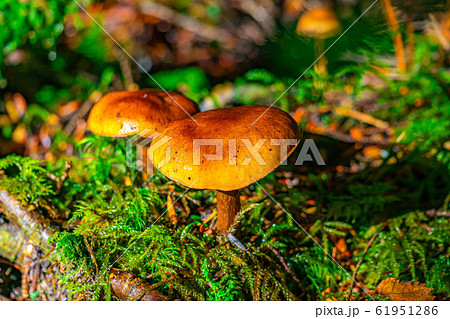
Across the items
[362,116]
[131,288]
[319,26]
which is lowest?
[131,288]

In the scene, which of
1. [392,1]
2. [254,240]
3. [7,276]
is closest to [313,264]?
[254,240]

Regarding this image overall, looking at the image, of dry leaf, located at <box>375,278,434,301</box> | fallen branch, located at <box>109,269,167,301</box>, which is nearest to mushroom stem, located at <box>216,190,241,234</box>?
fallen branch, located at <box>109,269,167,301</box>

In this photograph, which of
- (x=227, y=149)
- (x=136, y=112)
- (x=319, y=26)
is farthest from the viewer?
(x=319, y=26)

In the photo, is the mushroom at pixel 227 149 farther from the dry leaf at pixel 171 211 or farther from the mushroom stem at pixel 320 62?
the mushroom stem at pixel 320 62

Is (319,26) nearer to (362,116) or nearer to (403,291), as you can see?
(362,116)

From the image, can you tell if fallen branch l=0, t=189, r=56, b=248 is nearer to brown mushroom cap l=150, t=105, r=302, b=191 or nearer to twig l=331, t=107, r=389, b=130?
brown mushroom cap l=150, t=105, r=302, b=191

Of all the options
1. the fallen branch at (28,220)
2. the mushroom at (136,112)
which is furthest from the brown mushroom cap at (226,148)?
the fallen branch at (28,220)

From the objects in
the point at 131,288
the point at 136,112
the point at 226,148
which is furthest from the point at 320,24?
the point at 131,288
